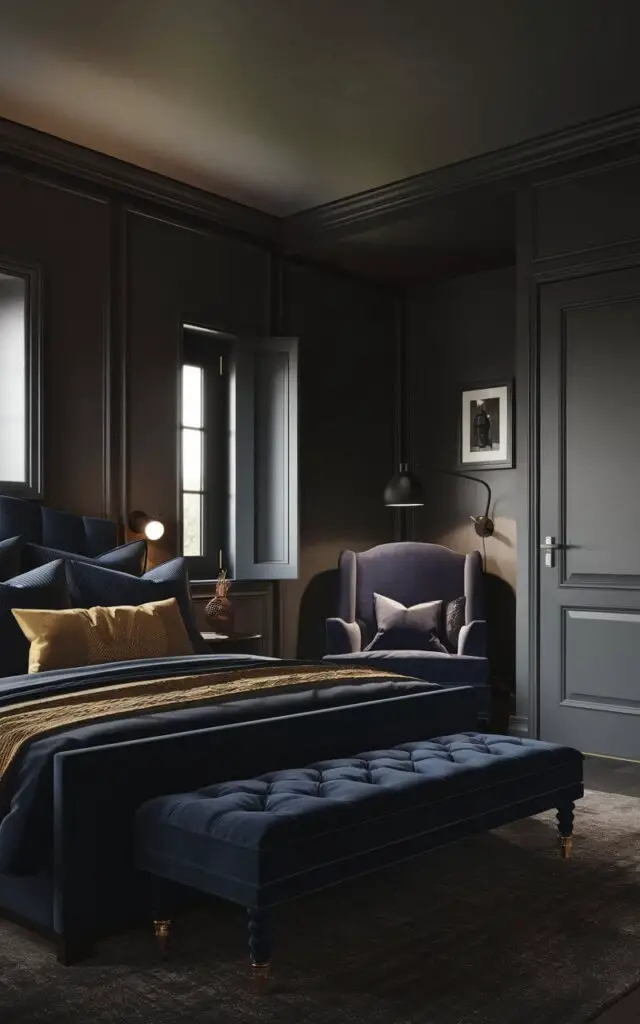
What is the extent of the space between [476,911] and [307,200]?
13.4 ft

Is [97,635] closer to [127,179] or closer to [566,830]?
[566,830]

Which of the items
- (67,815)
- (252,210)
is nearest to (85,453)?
(252,210)

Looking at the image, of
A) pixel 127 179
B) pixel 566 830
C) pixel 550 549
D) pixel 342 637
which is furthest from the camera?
pixel 342 637

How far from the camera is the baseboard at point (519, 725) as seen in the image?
4.93 m

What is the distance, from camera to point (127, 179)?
5.02 meters

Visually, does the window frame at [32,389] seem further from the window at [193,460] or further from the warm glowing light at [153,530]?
the window at [193,460]

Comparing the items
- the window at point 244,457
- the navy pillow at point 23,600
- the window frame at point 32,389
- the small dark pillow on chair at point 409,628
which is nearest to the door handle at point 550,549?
the small dark pillow on chair at point 409,628

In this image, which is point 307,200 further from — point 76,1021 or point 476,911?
point 76,1021

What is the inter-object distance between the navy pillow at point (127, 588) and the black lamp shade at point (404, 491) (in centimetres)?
170

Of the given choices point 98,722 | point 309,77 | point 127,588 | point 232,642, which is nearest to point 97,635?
point 127,588

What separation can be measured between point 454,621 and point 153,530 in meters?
1.74

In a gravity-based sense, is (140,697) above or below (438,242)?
below

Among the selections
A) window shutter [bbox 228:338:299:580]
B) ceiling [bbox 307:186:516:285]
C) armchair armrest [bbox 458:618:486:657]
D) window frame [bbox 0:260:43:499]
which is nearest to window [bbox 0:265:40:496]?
window frame [bbox 0:260:43:499]

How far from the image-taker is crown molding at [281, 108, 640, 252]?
4523 mm
